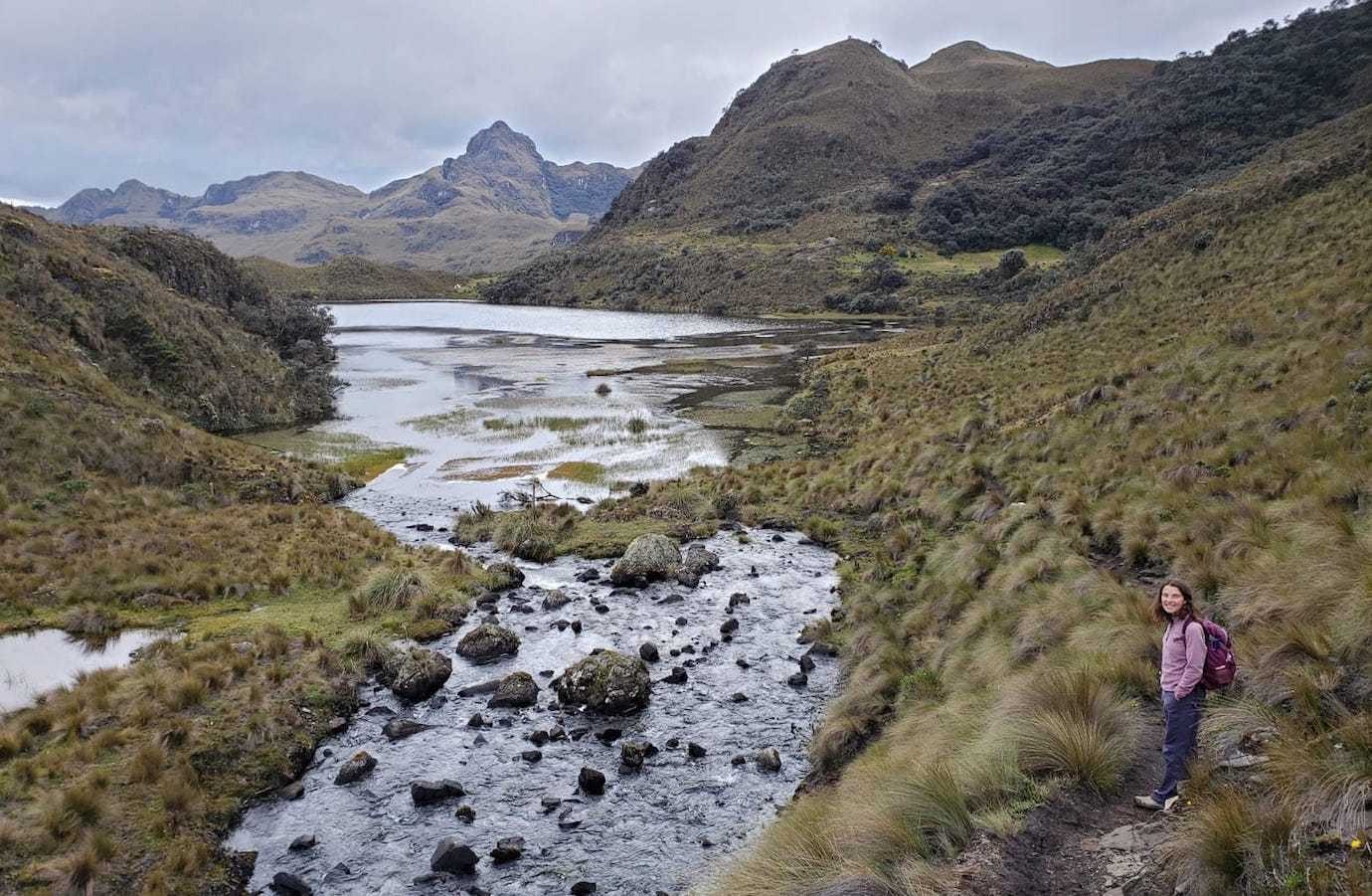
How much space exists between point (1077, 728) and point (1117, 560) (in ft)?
A: 23.0

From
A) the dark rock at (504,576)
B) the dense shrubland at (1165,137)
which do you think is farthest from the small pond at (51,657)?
the dense shrubland at (1165,137)

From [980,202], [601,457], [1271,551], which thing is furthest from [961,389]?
[980,202]

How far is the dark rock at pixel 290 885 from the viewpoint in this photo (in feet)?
30.5

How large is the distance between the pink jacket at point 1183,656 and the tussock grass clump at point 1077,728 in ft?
3.40

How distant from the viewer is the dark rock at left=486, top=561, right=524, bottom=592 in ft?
65.3

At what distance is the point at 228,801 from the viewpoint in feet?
35.7

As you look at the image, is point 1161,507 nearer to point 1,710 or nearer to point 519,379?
point 1,710

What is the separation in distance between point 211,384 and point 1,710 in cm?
3631

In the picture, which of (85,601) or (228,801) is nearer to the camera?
(228,801)

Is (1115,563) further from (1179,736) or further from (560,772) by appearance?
(560,772)

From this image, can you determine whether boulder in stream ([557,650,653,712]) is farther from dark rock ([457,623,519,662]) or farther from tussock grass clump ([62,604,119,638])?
tussock grass clump ([62,604,119,638])

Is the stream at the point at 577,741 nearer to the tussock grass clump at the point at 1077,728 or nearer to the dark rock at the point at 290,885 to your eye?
the dark rock at the point at 290,885

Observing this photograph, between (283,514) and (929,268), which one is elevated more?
(929,268)

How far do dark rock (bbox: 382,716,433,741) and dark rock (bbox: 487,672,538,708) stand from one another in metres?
1.32
